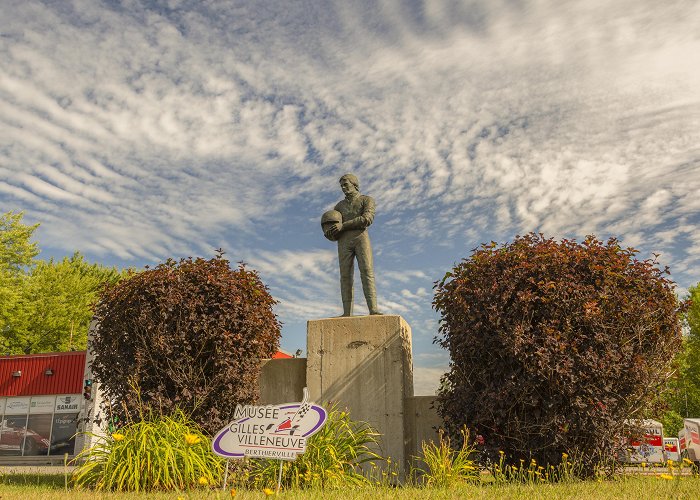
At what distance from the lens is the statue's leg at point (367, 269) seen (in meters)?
9.44

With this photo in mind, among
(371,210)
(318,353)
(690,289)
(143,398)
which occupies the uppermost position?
(690,289)

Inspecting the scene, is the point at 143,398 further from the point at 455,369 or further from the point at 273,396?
the point at 455,369

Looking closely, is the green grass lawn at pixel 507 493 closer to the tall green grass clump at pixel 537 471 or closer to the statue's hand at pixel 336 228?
the tall green grass clump at pixel 537 471

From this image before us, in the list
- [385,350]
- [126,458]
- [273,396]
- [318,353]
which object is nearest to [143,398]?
[126,458]

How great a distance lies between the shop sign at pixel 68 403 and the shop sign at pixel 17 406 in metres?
1.66

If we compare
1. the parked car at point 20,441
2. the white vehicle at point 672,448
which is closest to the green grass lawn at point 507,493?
the white vehicle at point 672,448

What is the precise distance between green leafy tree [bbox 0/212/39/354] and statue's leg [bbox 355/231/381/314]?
2441cm

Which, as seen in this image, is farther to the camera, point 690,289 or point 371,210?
point 690,289

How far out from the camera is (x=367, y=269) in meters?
9.60

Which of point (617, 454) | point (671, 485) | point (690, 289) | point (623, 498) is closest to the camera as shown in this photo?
point (623, 498)

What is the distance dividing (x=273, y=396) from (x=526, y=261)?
4455mm

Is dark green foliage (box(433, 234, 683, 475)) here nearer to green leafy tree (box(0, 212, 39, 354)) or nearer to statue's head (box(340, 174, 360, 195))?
statue's head (box(340, 174, 360, 195))

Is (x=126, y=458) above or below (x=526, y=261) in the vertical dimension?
below

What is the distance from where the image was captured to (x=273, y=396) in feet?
30.5
